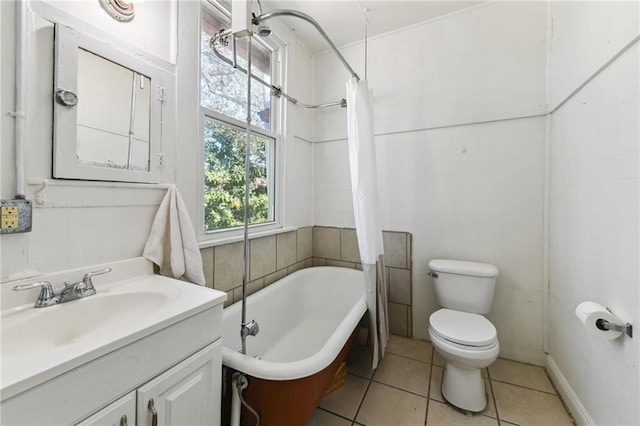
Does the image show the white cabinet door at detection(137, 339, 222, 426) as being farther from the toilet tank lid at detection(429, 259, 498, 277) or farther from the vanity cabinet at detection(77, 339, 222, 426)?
the toilet tank lid at detection(429, 259, 498, 277)

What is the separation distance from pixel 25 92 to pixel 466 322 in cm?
232

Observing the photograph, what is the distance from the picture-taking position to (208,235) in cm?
158

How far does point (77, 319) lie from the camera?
0.91 metres

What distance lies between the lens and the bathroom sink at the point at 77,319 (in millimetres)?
770

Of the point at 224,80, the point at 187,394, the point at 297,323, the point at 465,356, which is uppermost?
the point at 224,80

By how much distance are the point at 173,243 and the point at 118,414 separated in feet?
2.29

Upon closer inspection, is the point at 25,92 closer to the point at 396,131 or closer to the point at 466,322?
the point at 396,131

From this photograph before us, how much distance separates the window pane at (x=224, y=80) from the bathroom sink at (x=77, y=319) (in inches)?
44.3

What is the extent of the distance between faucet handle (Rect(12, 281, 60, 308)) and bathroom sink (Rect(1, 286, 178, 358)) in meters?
0.03

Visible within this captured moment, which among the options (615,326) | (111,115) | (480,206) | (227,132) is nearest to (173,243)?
(111,115)

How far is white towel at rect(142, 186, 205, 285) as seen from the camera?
1224mm

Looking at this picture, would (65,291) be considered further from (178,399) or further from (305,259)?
(305,259)

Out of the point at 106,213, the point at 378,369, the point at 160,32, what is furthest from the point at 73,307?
the point at 378,369

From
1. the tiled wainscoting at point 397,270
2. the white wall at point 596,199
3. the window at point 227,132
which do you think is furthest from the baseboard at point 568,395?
the window at point 227,132
